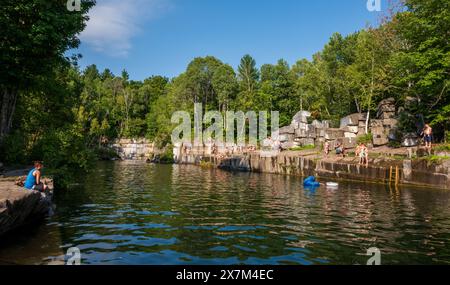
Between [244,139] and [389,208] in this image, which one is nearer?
[389,208]

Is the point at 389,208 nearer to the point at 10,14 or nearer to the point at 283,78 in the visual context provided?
the point at 10,14

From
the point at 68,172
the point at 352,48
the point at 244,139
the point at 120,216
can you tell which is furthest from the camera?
the point at 244,139

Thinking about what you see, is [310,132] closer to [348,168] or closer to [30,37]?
[348,168]

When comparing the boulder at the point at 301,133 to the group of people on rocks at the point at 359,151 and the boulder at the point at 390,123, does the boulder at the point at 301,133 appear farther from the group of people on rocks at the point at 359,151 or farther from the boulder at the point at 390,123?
the boulder at the point at 390,123

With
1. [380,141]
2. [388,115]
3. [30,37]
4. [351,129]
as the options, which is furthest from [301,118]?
[30,37]

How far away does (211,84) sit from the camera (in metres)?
84.2

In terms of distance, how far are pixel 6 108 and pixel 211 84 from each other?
2505 inches

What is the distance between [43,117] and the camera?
3281 cm

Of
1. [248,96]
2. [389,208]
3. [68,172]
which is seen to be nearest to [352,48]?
[248,96]

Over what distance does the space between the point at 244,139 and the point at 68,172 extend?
4639 cm

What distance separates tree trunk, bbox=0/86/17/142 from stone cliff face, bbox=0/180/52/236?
11.1 meters

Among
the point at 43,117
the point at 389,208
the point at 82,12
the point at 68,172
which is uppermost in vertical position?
the point at 82,12

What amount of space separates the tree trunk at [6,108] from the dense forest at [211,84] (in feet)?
0.21

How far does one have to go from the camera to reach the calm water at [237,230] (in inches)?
392
